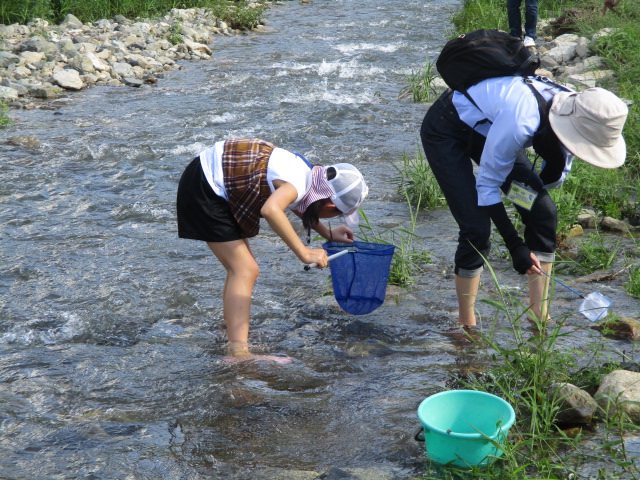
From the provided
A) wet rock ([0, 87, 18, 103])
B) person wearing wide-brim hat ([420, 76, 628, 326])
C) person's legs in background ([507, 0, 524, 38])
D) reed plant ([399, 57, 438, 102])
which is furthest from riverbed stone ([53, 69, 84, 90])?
person wearing wide-brim hat ([420, 76, 628, 326])

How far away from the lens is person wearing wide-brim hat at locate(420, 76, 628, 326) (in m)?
3.06

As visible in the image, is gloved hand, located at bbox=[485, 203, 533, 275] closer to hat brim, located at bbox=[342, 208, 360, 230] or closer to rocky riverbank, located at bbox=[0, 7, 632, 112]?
hat brim, located at bbox=[342, 208, 360, 230]

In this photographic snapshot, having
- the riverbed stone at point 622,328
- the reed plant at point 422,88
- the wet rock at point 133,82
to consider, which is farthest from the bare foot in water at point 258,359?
the wet rock at point 133,82

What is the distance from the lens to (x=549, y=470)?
2.54 meters

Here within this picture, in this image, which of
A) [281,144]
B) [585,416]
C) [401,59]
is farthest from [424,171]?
[401,59]

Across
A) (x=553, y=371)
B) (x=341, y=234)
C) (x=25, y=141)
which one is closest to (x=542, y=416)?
(x=553, y=371)

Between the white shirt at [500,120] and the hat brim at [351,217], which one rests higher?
the white shirt at [500,120]

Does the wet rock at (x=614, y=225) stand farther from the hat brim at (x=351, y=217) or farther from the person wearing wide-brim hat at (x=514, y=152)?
the hat brim at (x=351, y=217)

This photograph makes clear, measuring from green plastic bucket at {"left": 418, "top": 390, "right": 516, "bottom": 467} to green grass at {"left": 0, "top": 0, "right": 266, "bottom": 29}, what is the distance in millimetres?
11131

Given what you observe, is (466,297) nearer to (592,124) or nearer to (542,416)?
(542,416)

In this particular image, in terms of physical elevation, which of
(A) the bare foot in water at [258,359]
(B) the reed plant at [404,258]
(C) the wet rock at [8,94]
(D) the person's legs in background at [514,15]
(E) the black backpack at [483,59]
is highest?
(E) the black backpack at [483,59]

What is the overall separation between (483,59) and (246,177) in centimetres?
117

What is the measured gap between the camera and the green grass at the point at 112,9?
39.1ft

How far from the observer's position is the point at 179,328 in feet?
13.6
